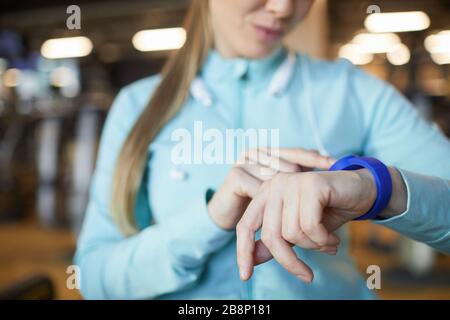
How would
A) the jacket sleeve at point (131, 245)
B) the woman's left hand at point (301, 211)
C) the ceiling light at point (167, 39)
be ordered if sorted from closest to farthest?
the woman's left hand at point (301, 211) < the jacket sleeve at point (131, 245) < the ceiling light at point (167, 39)

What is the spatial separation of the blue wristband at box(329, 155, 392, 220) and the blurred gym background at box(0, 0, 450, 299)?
223mm

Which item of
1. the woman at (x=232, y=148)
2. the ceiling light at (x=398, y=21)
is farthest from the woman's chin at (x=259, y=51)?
the ceiling light at (x=398, y=21)

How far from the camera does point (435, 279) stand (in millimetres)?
1649

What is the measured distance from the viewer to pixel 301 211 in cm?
35

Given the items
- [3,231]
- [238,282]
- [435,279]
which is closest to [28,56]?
[3,231]

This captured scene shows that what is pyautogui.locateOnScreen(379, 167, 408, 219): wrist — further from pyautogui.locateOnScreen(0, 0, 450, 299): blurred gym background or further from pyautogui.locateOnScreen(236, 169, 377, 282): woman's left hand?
pyautogui.locateOnScreen(0, 0, 450, 299): blurred gym background

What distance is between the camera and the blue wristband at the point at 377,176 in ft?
1.20

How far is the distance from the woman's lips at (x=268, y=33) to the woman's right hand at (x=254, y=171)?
138 mm

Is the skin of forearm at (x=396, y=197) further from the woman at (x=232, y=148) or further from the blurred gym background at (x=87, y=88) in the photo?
the blurred gym background at (x=87, y=88)

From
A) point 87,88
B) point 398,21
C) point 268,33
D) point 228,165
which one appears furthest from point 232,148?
point 87,88

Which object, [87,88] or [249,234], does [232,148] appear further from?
[87,88]

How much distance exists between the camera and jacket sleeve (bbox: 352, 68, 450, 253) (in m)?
0.40

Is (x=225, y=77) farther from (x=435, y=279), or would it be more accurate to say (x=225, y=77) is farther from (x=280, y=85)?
(x=435, y=279)
